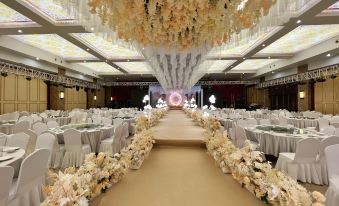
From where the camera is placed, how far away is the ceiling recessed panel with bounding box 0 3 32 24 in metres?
6.91

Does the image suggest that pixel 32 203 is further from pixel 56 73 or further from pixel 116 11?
→ pixel 56 73

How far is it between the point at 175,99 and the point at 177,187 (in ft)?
110

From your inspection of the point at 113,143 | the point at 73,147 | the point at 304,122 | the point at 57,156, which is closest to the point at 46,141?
the point at 73,147

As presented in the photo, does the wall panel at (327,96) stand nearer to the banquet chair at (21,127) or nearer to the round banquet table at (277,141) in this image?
the round banquet table at (277,141)

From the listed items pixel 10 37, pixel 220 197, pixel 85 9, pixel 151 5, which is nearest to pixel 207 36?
pixel 151 5

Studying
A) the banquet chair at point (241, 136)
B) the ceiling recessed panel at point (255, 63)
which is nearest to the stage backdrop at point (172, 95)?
the ceiling recessed panel at point (255, 63)

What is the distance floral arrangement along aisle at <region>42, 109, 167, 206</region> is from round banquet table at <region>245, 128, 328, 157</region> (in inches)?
131

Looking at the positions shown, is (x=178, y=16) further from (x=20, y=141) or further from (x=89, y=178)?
(x=20, y=141)

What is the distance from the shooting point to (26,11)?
21.3ft

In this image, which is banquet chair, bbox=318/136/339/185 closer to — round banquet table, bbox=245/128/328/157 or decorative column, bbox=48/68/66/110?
round banquet table, bbox=245/128/328/157

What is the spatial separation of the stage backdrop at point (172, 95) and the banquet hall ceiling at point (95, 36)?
16113 millimetres

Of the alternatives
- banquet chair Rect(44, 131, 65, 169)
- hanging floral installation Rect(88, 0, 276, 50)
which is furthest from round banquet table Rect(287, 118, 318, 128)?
banquet chair Rect(44, 131, 65, 169)

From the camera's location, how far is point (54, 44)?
433 inches

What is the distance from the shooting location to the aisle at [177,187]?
7.87ft
